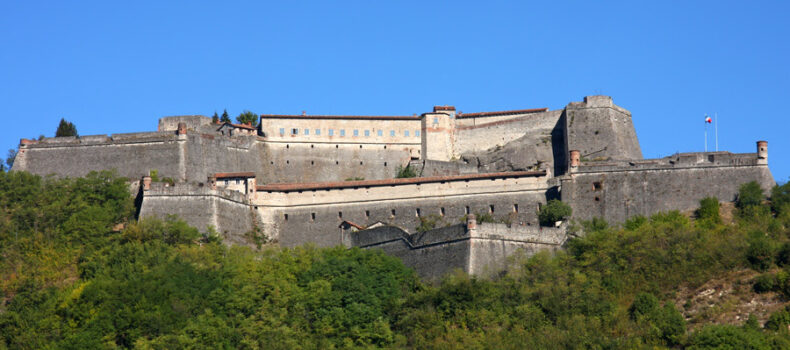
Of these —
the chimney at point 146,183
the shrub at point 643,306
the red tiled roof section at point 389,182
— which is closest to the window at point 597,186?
the red tiled roof section at point 389,182

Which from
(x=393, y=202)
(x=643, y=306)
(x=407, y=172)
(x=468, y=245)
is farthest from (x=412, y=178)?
(x=643, y=306)

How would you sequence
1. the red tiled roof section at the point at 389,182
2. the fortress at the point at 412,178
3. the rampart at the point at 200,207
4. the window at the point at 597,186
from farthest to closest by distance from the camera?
the red tiled roof section at the point at 389,182, the window at the point at 597,186, the rampart at the point at 200,207, the fortress at the point at 412,178

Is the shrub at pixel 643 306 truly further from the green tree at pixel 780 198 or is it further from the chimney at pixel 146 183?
the chimney at pixel 146 183

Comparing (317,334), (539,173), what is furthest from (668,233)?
(317,334)

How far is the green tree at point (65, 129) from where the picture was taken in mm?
78750

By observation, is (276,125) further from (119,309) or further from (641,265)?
(641,265)

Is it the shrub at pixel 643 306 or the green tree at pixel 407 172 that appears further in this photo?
the green tree at pixel 407 172

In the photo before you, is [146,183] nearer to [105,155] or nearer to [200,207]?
[200,207]

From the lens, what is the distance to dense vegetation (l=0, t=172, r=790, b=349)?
51625 millimetres

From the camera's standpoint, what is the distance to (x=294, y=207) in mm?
67375

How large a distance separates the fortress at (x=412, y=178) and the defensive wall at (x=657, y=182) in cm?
6

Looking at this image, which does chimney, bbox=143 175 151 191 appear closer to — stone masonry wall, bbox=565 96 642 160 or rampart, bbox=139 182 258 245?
rampart, bbox=139 182 258 245

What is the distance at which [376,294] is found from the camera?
56156 mm

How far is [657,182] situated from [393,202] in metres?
13.0
